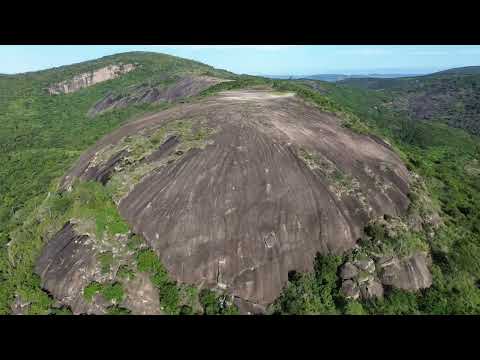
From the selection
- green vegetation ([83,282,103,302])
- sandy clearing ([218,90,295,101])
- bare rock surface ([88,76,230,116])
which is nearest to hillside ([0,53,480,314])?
green vegetation ([83,282,103,302])

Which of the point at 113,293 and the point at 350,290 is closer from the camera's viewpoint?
the point at 113,293

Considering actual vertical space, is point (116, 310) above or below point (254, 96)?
below

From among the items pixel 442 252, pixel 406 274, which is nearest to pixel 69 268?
pixel 406 274

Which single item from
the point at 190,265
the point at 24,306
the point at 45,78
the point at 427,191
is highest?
the point at 45,78

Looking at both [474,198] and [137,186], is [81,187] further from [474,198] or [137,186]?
[474,198]

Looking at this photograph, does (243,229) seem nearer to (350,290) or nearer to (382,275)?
(350,290)

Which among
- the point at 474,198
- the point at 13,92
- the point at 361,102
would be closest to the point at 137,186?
the point at 474,198

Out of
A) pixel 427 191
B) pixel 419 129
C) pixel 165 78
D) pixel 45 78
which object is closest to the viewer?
pixel 427 191

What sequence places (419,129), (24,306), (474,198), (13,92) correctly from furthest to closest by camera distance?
(13,92)
(419,129)
(474,198)
(24,306)
